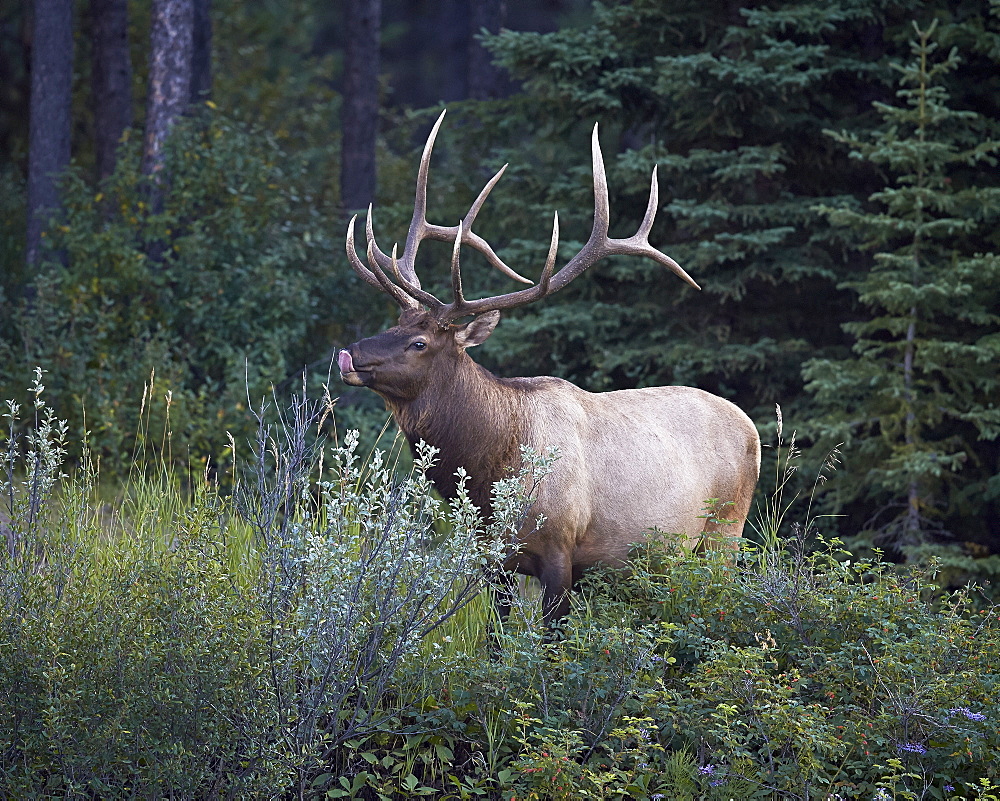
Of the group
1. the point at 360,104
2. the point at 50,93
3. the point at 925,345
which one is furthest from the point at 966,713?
the point at 360,104

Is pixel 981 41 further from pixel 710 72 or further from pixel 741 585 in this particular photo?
pixel 741 585

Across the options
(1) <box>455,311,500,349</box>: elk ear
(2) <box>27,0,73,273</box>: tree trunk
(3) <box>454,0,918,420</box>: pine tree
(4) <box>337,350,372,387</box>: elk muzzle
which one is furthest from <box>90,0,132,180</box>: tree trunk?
(4) <box>337,350,372,387</box>: elk muzzle

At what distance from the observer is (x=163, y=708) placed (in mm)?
3680

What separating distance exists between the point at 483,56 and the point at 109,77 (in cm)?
564

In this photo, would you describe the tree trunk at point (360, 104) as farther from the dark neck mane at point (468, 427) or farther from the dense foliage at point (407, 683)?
the dense foliage at point (407, 683)

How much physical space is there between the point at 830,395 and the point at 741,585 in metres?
3.65

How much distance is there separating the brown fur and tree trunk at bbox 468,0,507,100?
10486mm

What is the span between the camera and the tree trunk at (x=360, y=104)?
15.1 metres

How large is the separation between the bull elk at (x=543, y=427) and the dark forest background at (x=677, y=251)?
189 cm

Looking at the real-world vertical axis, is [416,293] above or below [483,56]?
below

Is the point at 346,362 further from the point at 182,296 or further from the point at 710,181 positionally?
the point at 182,296

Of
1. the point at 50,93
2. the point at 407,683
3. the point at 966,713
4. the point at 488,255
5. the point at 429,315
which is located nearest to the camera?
the point at 966,713

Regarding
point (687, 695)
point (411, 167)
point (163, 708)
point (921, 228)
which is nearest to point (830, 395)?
point (921, 228)

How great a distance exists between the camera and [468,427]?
5.62 metres
